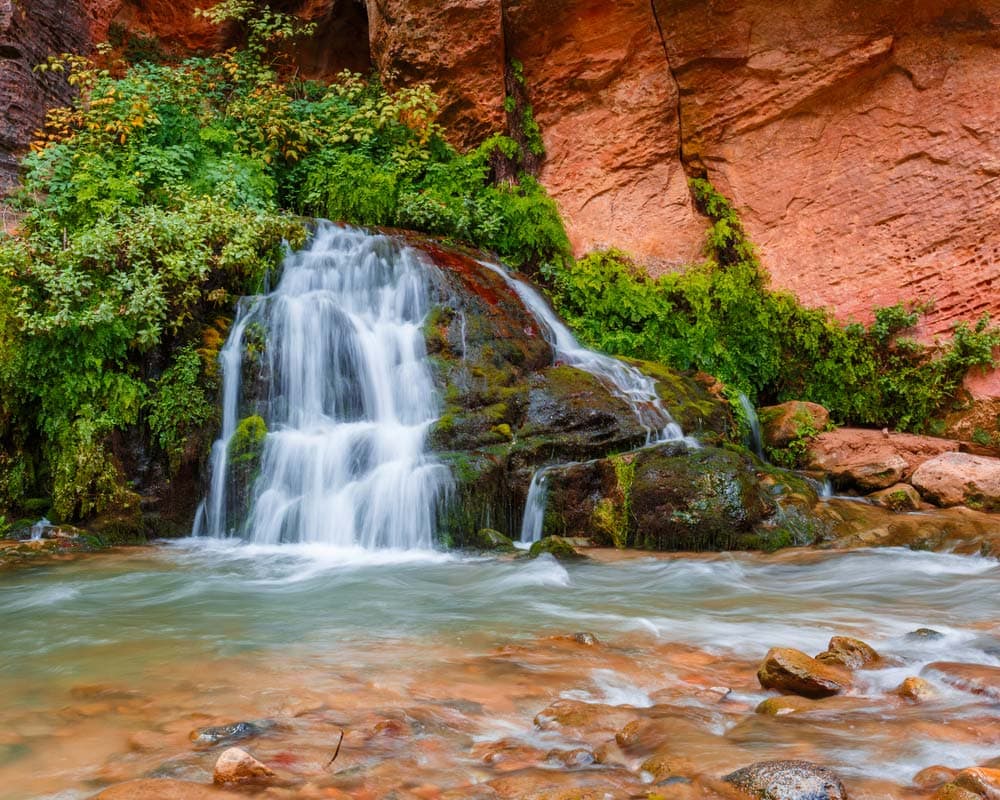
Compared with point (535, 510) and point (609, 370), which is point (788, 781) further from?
point (609, 370)

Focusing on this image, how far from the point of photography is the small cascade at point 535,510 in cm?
703

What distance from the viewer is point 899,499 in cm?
764

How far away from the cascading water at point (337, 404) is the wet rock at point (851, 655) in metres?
3.96

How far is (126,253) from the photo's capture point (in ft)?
25.0

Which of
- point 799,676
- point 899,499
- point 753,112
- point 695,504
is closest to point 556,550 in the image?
point 695,504

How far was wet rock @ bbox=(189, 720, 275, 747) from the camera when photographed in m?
2.70

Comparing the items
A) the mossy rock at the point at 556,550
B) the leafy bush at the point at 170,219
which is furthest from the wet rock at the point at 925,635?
the leafy bush at the point at 170,219

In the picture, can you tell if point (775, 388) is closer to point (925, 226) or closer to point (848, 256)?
point (848, 256)

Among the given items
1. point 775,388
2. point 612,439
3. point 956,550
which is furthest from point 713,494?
point 775,388

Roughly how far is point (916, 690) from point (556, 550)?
3.50 meters

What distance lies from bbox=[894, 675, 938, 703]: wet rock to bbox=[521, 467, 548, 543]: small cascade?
4047 millimetres

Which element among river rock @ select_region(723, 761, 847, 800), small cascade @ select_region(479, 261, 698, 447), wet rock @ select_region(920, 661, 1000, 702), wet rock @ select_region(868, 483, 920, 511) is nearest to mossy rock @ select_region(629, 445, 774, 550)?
small cascade @ select_region(479, 261, 698, 447)

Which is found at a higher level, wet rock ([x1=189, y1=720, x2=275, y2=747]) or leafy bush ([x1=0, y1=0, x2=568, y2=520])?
leafy bush ([x1=0, y1=0, x2=568, y2=520])

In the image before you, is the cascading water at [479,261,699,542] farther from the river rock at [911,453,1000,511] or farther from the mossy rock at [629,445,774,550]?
the river rock at [911,453,1000,511]
